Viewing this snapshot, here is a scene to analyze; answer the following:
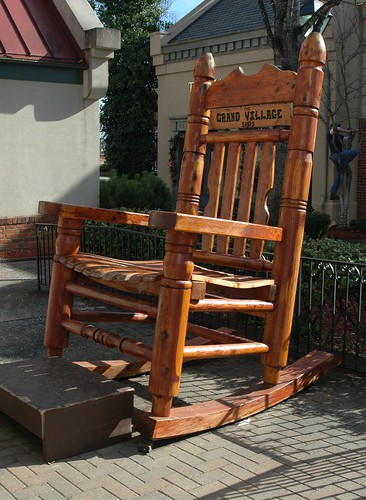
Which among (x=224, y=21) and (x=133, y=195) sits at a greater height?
(x=224, y=21)

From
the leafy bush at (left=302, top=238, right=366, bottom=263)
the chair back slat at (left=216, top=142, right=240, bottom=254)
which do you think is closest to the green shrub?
the leafy bush at (left=302, top=238, right=366, bottom=263)

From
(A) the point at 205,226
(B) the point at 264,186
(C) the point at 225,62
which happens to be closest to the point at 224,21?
(C) the point at 225,62

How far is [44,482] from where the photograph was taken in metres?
3.17

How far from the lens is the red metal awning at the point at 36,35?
9867 millimetres

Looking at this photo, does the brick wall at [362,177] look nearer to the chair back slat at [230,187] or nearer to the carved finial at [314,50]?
the chair back slat at [230,187]

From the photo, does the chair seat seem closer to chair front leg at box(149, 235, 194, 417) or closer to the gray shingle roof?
chair front leg at box(149, 235, 194, 417)

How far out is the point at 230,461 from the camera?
134 inches

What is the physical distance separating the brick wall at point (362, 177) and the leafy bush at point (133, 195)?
22.9 ft

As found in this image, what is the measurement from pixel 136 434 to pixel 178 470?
19.5 inches

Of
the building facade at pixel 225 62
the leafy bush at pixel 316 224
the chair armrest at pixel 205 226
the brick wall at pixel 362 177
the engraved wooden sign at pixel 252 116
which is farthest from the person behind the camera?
the brick wall at pixel 362 177

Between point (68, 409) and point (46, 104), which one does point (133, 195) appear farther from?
point (68, 409)

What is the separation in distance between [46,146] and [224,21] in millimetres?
10995

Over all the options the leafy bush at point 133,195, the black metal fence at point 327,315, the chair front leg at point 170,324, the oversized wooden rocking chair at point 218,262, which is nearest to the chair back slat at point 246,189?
the oversized wooden rocking chair at point 218,262

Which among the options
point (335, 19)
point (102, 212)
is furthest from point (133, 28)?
point (102, 212)
